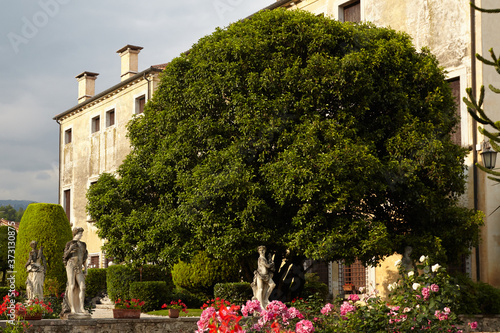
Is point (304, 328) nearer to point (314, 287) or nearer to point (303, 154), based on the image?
point (303, 154)

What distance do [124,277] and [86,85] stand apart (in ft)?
59.9

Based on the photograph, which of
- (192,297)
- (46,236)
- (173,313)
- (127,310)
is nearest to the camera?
(127,310)

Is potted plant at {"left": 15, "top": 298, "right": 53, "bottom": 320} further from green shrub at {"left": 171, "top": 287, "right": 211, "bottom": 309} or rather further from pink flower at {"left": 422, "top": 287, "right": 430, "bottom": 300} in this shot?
green shrub at {"left": 171, "top": 287, "right": 211, "bottom": 309}

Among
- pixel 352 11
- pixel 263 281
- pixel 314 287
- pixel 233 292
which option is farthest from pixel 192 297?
pixel 352 11

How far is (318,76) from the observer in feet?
52.2

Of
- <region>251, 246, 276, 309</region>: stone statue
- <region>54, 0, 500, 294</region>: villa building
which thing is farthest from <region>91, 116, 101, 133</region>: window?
<region>251, 246, 276, 309</region>: stone statue

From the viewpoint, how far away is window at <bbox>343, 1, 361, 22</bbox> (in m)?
23.6

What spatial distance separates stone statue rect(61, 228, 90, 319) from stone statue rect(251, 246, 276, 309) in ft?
13.9

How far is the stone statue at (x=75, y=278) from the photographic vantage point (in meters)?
14.1

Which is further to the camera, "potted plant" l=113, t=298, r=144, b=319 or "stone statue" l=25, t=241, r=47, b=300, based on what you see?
"stone statue" l=25, t=241, r=47, b=300

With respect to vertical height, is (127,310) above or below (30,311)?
below

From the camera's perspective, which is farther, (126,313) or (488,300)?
(488,300)

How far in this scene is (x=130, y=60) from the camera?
3550 centimetres

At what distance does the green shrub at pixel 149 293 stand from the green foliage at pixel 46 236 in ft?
12.2
